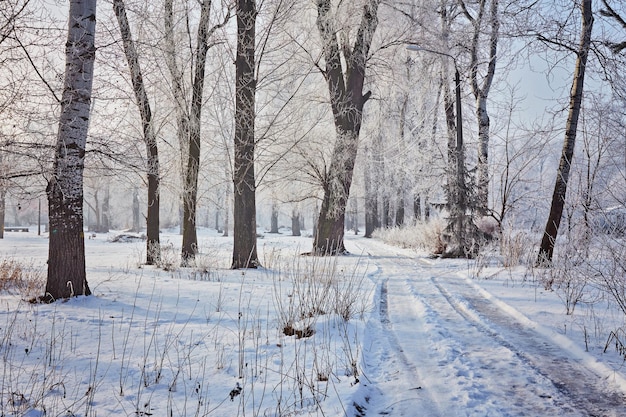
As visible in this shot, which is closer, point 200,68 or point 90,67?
point 90,67

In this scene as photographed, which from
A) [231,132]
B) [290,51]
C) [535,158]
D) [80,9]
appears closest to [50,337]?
[80,9]

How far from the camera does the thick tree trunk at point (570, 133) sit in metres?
8.09

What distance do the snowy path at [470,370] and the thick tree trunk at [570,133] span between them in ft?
12.5

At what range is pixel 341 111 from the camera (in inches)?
488

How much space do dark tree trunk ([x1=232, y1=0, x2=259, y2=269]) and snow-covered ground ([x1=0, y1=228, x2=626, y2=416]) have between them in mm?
3756

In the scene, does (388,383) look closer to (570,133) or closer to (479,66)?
(570,133)

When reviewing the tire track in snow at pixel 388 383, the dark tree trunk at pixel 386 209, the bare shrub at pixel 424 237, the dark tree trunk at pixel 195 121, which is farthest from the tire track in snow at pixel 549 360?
the dark tree trunk at pixel 386 209

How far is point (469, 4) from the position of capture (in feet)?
48.1

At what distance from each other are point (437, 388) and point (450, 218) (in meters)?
10.2

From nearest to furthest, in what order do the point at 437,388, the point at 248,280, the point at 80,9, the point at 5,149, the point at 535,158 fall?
the point at 437,388, the point at 5,149, the point at 80,9, the point at 248,280, the point at 535,158

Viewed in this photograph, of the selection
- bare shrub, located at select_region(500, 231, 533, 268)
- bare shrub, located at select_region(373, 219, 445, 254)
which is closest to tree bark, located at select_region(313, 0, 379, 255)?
bare shrub, located at select_region(373, 219, 445, 254)

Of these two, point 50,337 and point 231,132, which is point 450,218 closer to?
point 231,132

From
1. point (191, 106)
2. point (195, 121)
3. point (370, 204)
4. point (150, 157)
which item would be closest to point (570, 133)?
point (195, 121)

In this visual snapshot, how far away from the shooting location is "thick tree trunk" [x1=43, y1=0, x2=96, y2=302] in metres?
5.27
